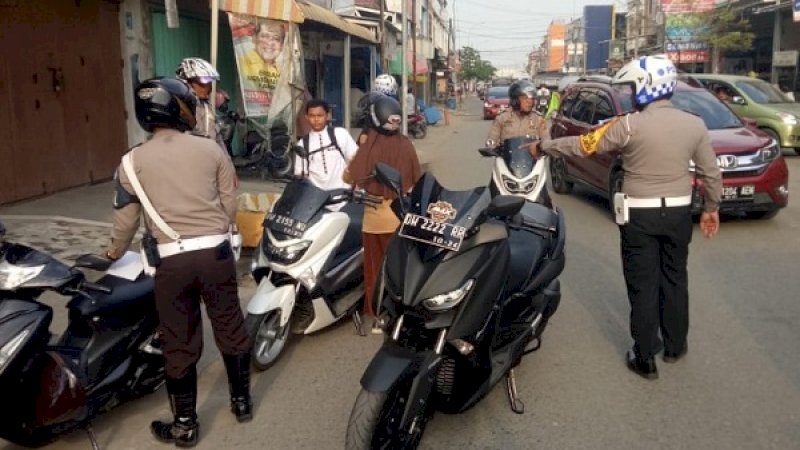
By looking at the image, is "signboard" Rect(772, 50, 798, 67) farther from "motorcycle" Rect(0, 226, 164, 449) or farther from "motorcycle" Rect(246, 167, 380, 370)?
"motorcycle" Rect(0, 226, 164, 449)

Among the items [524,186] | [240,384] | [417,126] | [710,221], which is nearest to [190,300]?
[240,384]

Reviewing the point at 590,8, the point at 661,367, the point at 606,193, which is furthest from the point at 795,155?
the point at 590,8

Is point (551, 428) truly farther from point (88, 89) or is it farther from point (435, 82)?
point (435, 82)

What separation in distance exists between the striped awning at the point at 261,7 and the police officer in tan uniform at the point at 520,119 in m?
3.51

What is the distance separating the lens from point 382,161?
494 cm

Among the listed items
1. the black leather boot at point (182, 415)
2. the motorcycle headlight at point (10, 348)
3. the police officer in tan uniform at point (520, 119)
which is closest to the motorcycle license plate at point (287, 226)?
the black leather boot at point (182, 415)

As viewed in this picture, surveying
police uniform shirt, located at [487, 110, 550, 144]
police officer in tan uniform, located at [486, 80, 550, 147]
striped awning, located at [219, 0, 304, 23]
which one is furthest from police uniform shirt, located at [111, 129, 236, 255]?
striped awning, located at [219, 0, 304, 23]

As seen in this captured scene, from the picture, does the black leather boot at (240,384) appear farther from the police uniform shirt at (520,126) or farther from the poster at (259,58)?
the poster at (259,58)

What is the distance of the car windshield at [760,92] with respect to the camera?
15.7m

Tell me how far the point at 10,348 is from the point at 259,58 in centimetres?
762

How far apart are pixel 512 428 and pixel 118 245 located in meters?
2.13

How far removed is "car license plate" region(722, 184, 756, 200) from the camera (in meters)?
8.34

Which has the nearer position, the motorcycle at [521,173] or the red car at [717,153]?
the motorcycle at [521,173]

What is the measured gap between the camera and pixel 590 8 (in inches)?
3140
